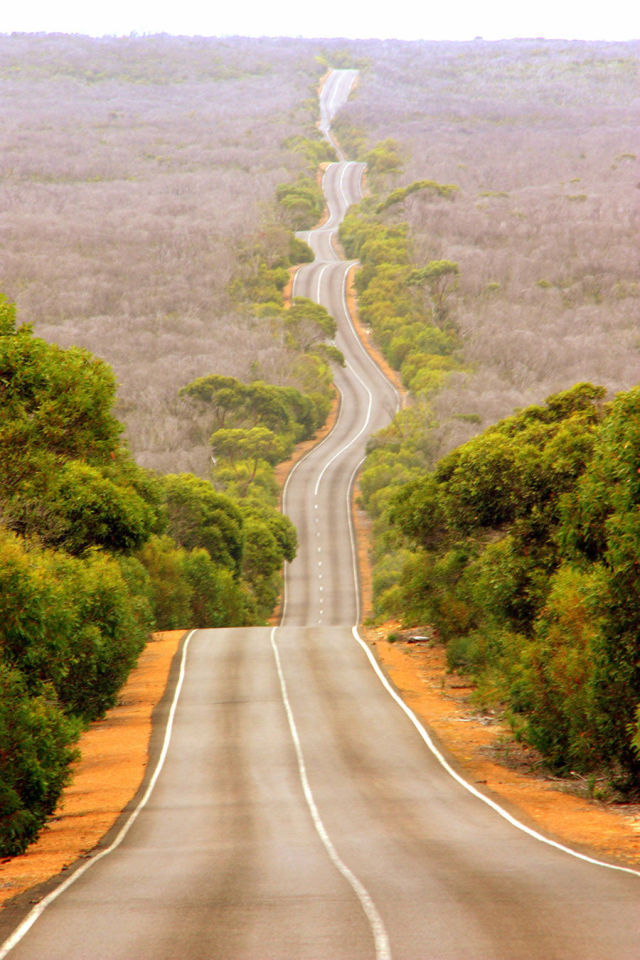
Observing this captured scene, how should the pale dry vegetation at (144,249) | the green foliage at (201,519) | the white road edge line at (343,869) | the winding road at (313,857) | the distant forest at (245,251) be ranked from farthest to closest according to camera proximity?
1. the distant forest at (245,251)
2. the pale dry vegetation at (144,249)
3. the green foliage at (201,519)
4. the winding road at (313,857)
5. the white road edge line at (343,869)

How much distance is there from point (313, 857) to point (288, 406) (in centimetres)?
8468

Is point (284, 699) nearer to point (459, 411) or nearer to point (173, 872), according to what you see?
point (173, 872)

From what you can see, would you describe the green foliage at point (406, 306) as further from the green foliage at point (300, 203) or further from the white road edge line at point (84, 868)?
the white road edge line at point (84, 868)

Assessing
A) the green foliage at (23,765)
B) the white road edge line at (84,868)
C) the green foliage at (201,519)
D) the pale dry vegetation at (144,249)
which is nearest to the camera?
the white road edge line at (84,868)

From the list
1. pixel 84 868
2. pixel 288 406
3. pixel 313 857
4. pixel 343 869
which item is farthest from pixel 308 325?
pixel 343 869

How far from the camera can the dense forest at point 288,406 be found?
67.2 feet

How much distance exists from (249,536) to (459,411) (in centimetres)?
3498

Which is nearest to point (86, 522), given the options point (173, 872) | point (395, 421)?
point (173, 872)

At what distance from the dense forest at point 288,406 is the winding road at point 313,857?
295 centimetres

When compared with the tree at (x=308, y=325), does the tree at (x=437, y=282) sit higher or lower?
higher

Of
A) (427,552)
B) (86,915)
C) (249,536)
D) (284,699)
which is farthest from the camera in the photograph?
(249,536)

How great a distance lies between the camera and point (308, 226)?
17012cm

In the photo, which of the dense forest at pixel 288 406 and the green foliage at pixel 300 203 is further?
the green foliage at pixel 300 203

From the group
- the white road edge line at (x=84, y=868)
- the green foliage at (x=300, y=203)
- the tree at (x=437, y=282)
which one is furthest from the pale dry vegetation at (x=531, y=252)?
the white road edge line at (x=84, y=868)
